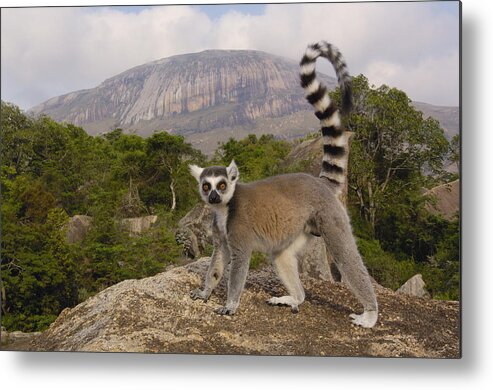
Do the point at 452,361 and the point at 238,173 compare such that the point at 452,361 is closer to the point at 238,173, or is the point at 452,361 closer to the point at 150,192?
the point at 238,173

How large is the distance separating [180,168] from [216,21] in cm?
192

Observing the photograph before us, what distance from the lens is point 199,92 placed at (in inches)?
207

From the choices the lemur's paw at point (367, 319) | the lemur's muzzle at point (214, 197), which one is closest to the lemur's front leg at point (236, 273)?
the lemur's muzzle at point (214, 197)

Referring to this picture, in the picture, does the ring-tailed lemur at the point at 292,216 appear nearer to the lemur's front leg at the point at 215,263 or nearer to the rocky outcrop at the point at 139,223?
the lemur's front leg at the point at 215,263

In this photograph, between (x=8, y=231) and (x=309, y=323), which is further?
(x=8, y=231)

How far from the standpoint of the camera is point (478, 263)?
402 centimetres

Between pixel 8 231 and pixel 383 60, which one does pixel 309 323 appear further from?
pixel 8 231

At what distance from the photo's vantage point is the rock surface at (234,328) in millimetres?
3906

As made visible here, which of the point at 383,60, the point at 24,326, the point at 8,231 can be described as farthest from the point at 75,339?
the point at 383,60

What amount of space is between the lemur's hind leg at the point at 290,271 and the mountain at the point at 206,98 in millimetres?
1552

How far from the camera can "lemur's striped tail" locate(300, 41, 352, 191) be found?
4.04m

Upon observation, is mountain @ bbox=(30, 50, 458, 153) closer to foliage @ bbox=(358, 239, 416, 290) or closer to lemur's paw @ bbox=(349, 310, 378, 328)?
foliage @ bbox=(358, 239, 416, 290)

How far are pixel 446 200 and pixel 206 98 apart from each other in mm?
2582

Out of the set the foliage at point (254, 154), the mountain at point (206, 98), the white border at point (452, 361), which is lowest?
the white border at point (452, 361)
